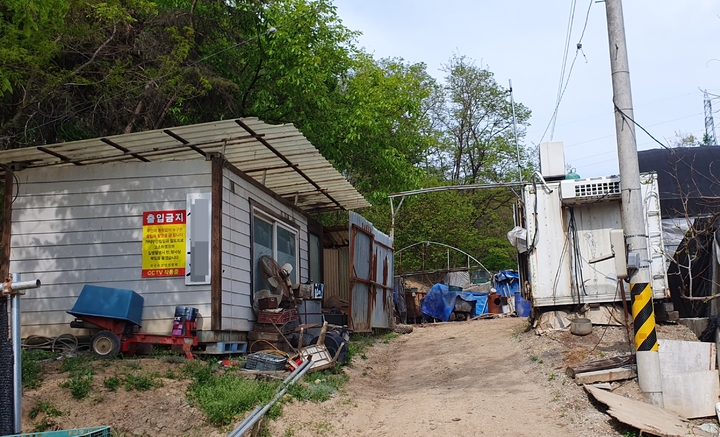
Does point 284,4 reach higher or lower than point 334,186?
higher

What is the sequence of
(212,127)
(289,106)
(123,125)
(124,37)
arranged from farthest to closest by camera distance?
(289,106) → (123,125) → (124,37) → (212,127)

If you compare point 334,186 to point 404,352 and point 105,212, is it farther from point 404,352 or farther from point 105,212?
point 105,212

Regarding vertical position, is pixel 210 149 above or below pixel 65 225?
above

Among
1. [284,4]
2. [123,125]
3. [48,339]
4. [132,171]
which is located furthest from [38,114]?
[284,4]

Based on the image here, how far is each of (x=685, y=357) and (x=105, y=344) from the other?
7042 millimetres

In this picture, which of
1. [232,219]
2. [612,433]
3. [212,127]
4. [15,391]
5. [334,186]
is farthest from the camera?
[334,186]

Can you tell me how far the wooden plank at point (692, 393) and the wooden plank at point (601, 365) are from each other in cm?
59

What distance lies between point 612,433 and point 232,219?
229 inches

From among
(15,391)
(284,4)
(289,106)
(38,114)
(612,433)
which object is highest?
(284,4)

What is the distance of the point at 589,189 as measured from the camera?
11258 millimetres

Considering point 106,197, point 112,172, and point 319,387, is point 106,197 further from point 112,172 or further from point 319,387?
point 319,387

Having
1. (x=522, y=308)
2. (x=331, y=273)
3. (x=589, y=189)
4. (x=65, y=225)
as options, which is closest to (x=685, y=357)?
(x=589, y=189)

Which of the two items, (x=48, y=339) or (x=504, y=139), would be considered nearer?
(x=48, y=339)

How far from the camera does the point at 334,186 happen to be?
12531 mm
